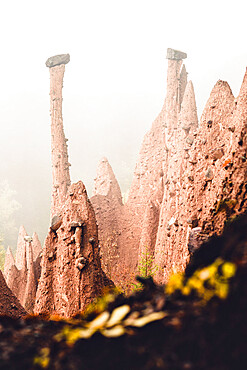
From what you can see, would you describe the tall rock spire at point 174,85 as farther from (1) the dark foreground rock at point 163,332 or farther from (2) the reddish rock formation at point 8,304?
(1) the dark foreground rock at point 163,332

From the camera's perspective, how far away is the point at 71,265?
173 inches

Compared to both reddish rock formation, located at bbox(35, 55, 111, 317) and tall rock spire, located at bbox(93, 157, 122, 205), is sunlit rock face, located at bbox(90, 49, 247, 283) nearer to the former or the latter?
tall rock spire, located at bbox(93, 157, 122, 205)

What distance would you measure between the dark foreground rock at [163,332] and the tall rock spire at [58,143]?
10.2 meters

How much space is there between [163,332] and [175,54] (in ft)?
36.6

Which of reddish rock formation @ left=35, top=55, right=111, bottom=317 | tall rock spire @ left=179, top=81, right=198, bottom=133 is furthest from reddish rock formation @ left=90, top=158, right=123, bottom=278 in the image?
reddish rock formation @ left=35, top=55, right=111, bottom=317

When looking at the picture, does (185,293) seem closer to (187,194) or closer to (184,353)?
(184,353)

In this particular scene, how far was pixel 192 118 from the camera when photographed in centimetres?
877

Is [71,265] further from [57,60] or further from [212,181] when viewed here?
[57,60]

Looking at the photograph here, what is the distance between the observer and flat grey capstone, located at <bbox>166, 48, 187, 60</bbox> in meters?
10.9

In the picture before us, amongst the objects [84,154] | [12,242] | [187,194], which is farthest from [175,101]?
[84,154]

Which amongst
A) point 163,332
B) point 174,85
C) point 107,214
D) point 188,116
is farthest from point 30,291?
point 163,332

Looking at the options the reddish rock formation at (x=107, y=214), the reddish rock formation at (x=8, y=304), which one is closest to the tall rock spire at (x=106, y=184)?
the reddish rock formation at (x=107, y=214)

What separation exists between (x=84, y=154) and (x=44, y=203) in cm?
1461

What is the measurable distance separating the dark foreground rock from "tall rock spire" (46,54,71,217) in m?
10.2
